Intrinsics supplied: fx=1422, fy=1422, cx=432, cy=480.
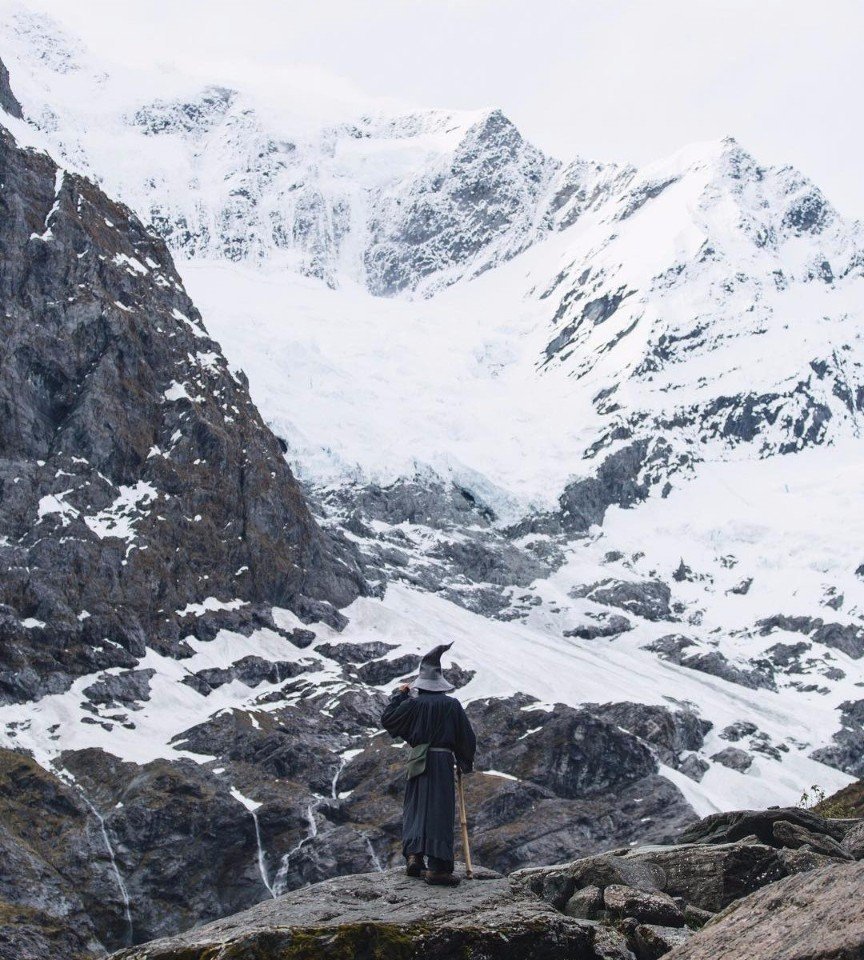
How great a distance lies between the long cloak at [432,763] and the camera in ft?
62.7

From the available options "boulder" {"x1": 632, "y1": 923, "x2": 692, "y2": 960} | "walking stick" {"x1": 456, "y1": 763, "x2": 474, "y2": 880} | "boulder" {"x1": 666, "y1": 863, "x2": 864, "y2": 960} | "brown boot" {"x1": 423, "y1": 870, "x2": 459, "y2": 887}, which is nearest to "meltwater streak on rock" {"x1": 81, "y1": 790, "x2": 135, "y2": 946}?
"walking stick" {"x1": 456, "y1": 763, "x2": 474, "y2": 880}

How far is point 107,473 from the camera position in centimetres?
17525

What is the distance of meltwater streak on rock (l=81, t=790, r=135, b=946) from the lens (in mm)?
113312

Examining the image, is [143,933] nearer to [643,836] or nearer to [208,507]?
[643,836]

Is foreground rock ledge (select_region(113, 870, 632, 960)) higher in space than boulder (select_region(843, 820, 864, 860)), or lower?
higher

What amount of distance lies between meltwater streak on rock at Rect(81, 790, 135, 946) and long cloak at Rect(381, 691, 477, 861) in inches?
3898

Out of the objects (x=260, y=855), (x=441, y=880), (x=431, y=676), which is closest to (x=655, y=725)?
(x=260, y=855)

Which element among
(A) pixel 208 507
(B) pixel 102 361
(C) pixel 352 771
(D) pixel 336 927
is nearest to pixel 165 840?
(C) pixel 352 771

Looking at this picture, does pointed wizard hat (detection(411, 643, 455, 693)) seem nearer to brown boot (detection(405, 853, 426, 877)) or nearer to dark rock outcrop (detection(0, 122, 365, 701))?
brown boot (detection(405, 853, 426, 877))

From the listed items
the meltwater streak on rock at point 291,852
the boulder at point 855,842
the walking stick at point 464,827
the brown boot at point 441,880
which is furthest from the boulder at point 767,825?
the meltwater streak on rock at point 291,852

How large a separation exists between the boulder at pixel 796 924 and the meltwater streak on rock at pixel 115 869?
104 m

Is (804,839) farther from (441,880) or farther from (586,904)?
(441,880)

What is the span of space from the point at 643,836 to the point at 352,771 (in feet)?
96.8

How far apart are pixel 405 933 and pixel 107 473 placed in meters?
164
